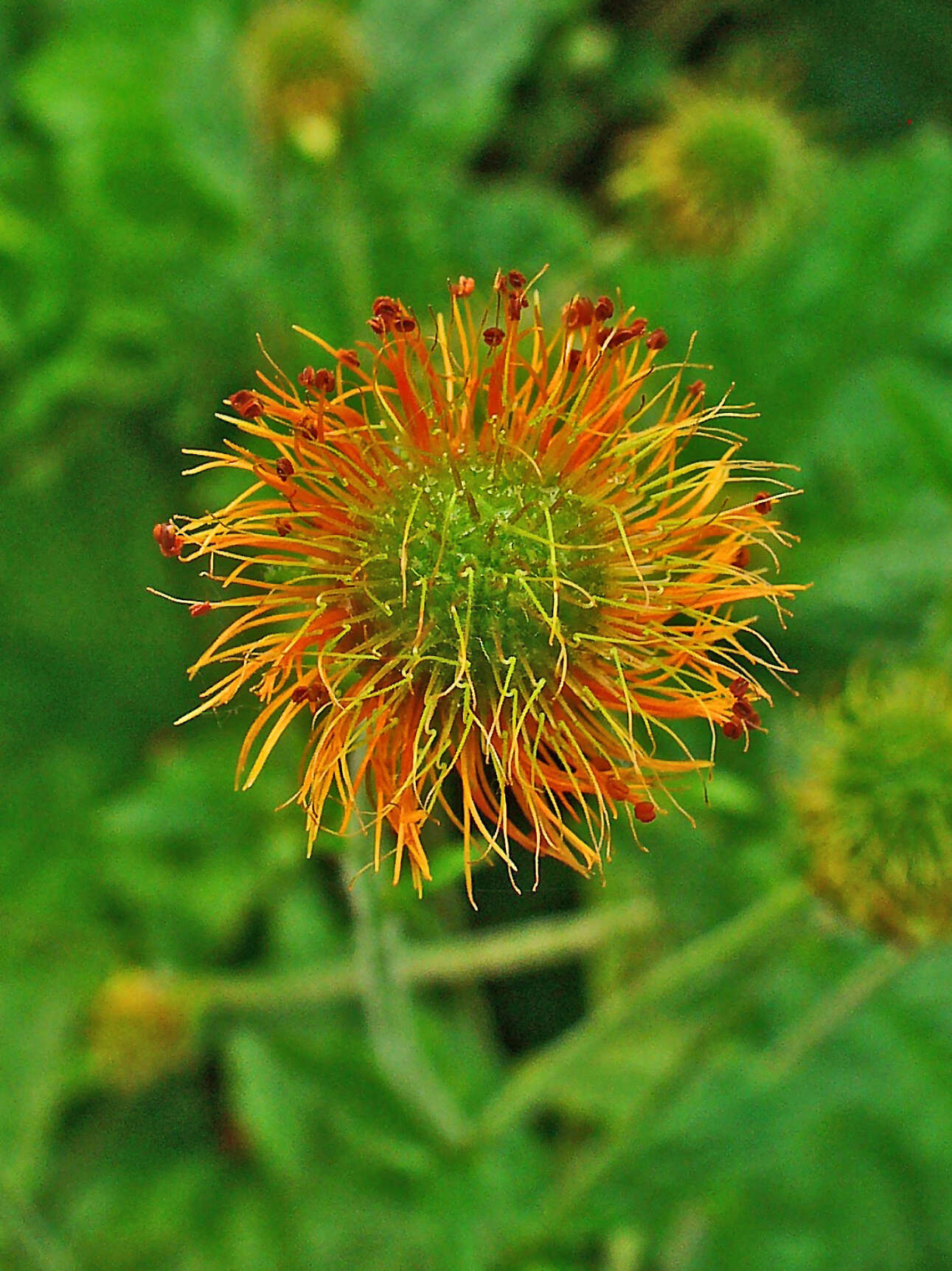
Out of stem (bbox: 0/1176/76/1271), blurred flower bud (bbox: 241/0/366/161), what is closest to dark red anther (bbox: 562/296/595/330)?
blurred flower bud (bbox: 241/0/366/161)

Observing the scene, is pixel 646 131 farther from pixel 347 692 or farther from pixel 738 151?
pixel 347 692

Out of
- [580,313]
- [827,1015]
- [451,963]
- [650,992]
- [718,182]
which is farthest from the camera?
[718,182]

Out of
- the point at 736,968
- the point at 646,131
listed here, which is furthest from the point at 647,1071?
the point at 646,131

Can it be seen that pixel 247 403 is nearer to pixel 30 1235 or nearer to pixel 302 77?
pixel 302 77

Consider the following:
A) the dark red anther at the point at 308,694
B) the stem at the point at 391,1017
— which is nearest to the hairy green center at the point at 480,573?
the dark red anther at the point at 308,694

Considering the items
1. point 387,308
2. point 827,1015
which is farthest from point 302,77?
point 827,1015

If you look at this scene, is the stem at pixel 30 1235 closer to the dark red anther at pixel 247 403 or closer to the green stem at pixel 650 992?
the green stem at pixel 650 992

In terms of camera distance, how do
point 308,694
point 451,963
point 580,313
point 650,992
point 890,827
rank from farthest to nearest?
point 451,963, point 650,992, point 890,827, point 580,313, point 308,694
